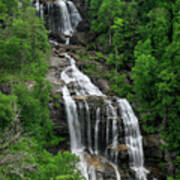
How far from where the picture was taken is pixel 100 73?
86.9 feet

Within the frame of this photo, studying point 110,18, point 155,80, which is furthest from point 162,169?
point 110,18

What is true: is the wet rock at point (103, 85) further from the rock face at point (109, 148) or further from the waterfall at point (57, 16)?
the waterfall at point (57, 16)

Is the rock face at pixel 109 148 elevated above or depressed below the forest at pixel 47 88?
below

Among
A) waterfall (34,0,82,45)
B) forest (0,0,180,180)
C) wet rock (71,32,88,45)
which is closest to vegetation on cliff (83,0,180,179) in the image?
forest (0,0,180,180)

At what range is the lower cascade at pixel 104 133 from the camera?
17.2 meters

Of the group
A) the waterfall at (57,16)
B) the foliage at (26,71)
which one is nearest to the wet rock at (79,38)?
the waterfall at (57,16)

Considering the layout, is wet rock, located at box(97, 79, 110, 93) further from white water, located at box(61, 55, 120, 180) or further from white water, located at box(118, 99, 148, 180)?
white water, located at box(118, 99, 148, 180)

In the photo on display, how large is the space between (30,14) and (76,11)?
23.5m

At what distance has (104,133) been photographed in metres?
18.3

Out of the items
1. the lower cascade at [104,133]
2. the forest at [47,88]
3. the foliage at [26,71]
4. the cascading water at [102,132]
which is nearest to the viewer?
the forest at [47,88]

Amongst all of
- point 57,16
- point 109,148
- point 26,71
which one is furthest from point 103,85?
point 57,16

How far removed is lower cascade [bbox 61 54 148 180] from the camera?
17.2m

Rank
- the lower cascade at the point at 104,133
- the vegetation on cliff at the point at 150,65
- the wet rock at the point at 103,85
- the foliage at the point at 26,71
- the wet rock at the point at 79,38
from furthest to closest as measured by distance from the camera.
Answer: the wet rock at the point at 79,38 → the wet rock at the point at 103,85 → the lower cascade at the point at 104,133 → the vegetation on cliff at the point at 150,65 → the foliage at the point at 26,71

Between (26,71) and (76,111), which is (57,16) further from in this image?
(26,71)
